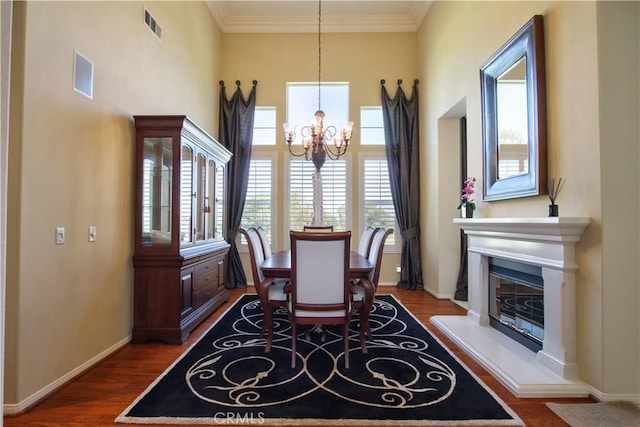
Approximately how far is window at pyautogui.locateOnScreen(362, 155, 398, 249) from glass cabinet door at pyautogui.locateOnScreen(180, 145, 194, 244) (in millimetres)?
3059

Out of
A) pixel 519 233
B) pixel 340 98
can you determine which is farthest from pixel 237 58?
pixel 519 233

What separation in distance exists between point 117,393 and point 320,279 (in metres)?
1.61

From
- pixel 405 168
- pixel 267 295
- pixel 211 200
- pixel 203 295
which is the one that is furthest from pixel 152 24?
pixel 405 168

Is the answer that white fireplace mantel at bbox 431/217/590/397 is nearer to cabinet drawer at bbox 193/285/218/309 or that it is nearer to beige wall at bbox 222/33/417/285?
cabinet drawer at bbox 193/285/218/309

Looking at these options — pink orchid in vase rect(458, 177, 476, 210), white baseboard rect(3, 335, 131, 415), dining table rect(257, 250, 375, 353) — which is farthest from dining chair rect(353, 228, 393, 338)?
white baseboard rect(3, 335, 131, 415)

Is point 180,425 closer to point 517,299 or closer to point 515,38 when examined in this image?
point 517,299

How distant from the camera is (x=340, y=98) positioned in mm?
5793

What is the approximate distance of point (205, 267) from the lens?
12.4 feet

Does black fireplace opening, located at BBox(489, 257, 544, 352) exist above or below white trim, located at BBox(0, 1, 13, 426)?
below

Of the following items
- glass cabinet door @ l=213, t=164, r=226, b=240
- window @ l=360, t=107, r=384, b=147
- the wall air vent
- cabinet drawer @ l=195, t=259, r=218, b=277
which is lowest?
cabinet drawer @ l=195, t=259, r=218, b=277

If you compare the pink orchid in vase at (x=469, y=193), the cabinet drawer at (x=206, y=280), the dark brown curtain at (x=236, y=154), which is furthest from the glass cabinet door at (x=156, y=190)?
the pink orchid in vase at (x=469, y=193)

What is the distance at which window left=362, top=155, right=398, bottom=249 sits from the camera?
5.63 metres

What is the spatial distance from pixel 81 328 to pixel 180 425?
1259mm

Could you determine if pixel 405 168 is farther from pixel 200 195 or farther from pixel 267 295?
pixel 267 295
